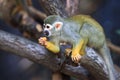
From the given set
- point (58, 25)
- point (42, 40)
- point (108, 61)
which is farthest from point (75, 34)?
point (108, 61)

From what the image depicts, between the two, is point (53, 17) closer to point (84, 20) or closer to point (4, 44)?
point (84, 20)

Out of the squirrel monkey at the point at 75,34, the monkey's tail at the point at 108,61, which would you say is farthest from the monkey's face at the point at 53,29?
A: the monkey's tail at the point at 108,61

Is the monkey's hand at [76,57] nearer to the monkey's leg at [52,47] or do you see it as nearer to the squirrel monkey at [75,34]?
the squirrel monkey at [75,34]

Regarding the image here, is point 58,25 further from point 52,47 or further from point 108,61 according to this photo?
point 108,61

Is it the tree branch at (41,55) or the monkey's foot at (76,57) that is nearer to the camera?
the monkey's foot at (76,57)

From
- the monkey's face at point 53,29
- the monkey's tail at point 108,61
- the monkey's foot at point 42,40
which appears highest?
the monkey's face at point 53,29

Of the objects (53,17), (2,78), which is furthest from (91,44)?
(2,78)

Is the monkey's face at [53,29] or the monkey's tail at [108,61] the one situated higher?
the monkey's face at [53,29]
